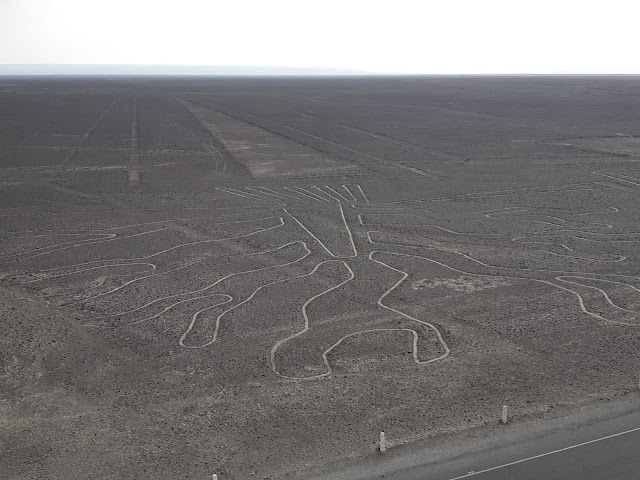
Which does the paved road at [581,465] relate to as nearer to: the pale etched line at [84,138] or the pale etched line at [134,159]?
the pale etched line at [134,159]

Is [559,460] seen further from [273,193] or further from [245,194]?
[245,194]

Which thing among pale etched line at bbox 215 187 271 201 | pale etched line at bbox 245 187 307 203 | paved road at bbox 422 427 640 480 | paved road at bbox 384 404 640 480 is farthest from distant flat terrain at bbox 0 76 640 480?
paved road at bbox 422 427 640 480

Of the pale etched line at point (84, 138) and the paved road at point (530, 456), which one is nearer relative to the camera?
the paved road at point (530, 456)

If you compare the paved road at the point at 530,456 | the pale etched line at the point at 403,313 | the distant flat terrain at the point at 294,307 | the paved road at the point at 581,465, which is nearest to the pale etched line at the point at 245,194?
the distant flat terrain at the point at 294,307

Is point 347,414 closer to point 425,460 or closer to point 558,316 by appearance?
point 425,460

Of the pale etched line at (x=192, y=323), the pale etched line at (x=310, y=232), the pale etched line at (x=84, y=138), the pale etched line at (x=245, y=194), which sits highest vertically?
the pale etched line at (x=192, y=323)

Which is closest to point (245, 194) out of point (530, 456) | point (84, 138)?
point (530, 456)
